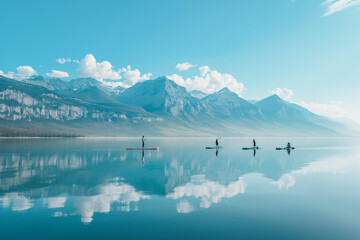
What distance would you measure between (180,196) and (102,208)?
8998 millimetres

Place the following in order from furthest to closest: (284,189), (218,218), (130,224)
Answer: (284,189), (218,218), (130,224)

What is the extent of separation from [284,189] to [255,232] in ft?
57.2

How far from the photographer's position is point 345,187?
36344 mm

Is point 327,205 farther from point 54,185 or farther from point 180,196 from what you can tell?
point 54,185

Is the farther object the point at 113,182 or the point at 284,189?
the point at 113,182

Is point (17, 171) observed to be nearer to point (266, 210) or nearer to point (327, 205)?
point (266, 210)

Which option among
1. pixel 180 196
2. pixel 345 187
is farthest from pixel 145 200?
pixel 345 187

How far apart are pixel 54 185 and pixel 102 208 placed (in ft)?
46.2

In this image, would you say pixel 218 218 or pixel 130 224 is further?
pixel 218 218

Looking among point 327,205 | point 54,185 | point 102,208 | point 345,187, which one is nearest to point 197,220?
point 102,208

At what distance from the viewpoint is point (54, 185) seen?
36000 millimetres

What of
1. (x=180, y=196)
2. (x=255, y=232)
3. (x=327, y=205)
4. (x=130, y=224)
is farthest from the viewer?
(x=180, y=196)

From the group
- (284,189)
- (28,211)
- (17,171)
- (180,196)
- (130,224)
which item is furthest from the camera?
(17,171)

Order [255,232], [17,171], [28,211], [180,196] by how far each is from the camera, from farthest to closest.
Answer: [17,171] < [180,196] < [28,211] < [255,232]
